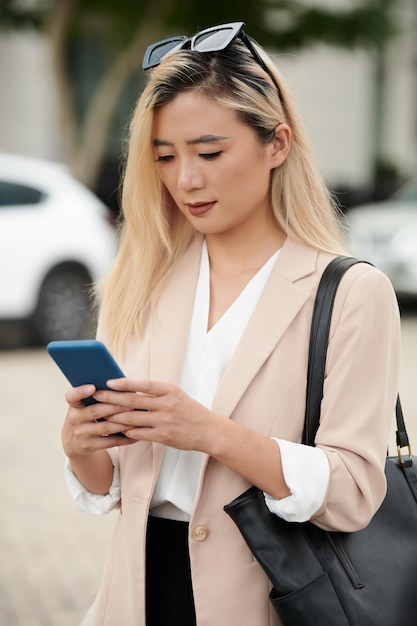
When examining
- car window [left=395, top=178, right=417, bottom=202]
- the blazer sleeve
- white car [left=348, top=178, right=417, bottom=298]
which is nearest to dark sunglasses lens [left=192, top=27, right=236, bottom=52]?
the blazer sleeve

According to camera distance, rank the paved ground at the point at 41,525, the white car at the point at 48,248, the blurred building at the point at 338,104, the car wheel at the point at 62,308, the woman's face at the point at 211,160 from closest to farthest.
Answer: the woman's face at the point at 211,160
the paved ground at the point at 41,525
the white car at the point at 48,248
the car wheel at the point at 62,308
the blurred building at the point at 338,104

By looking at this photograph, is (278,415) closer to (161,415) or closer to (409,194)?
→ (161,415)

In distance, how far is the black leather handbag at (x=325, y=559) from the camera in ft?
5.65

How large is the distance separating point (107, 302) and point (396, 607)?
0.86 m

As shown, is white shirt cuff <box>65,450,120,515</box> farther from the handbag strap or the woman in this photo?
the handbag strap

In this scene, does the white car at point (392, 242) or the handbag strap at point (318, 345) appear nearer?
the handbag strap at point (318, 345)

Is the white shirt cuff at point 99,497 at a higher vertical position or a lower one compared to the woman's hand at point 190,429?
lower

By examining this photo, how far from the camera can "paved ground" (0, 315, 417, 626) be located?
4.10 m

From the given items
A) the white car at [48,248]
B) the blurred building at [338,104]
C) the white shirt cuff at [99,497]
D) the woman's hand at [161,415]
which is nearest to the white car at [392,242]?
the white car at [48,248]

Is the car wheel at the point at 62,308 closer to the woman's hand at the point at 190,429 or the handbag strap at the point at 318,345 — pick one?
the handbag strap at the point at 318,345

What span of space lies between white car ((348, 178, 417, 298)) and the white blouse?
27.7 ft

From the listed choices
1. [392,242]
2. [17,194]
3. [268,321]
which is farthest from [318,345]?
[392,242]

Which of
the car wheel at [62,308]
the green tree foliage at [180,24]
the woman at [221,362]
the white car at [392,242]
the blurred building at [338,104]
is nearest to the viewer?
the woman at [221,362]

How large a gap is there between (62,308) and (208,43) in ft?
24.9
